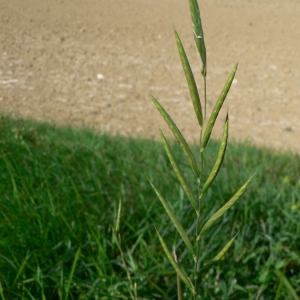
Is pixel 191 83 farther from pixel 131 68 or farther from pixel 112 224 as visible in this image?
pixel 131 68

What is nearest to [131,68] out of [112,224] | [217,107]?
[112,224]

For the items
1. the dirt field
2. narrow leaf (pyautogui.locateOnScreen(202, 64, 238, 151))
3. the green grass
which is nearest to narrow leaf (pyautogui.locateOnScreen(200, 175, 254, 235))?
narrow leaf (pyautogui.locateOnScreen(202, 64, 238, 151))

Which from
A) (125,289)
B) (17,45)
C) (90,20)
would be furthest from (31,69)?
(125,289)

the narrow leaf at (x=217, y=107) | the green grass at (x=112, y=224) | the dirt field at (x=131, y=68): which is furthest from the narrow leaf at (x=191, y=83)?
the dirt field at (x=131, y=68)

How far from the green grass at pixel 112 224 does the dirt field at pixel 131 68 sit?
1.61 ft

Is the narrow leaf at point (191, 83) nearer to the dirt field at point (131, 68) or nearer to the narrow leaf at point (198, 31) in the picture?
the narrow leaf at point (198, 31)

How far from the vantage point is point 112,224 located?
187cm

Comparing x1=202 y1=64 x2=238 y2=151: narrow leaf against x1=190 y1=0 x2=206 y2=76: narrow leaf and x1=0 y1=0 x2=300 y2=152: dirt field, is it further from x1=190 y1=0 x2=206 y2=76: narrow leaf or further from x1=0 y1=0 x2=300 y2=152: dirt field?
x1=0 y1=0 x2=300 y2=152: dirt field

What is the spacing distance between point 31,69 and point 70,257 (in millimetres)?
2080

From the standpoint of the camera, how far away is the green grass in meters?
1.56

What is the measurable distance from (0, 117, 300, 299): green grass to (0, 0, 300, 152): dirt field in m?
0.49

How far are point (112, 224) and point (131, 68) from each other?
13.4ft

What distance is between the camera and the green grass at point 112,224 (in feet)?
5.11

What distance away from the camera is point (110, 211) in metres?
1.94
